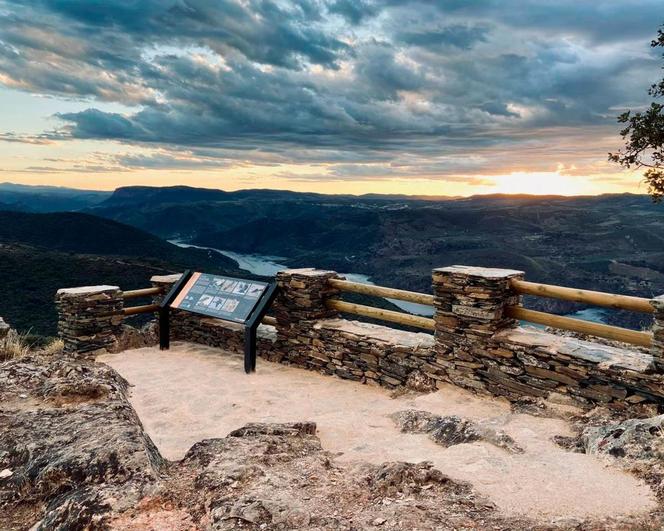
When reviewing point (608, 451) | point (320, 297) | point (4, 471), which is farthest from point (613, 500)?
point (320, 297)

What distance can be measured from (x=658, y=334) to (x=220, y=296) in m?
6.50

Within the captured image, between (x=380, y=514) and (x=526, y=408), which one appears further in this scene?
(x=526, y=408)

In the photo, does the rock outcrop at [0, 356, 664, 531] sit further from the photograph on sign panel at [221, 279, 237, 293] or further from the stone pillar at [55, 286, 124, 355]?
the stone pillar at [55, 286, 124, 355]

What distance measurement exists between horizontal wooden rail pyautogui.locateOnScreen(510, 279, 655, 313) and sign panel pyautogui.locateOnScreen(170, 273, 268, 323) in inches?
166

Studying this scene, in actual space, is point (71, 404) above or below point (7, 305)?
above

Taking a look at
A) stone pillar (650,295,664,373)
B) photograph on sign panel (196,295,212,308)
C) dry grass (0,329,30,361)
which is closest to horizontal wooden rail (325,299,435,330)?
photograph on sign panel (196,295,212,308)

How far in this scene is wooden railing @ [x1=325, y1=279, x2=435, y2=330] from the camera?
687 centimetres

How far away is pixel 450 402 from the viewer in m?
5.96

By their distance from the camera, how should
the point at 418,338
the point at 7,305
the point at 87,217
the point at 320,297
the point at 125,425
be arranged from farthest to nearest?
the point at 87,217 → the point at 7,305 → the point at 320,297 → the point at 418,338 → the point at 125,425

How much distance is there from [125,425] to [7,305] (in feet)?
180

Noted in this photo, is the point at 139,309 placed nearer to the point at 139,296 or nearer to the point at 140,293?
the point at 140,293

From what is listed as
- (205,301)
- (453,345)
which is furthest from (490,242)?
(453,345)

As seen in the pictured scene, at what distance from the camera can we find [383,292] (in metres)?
7.09

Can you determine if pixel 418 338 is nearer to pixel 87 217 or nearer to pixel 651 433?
pixel 651 433
